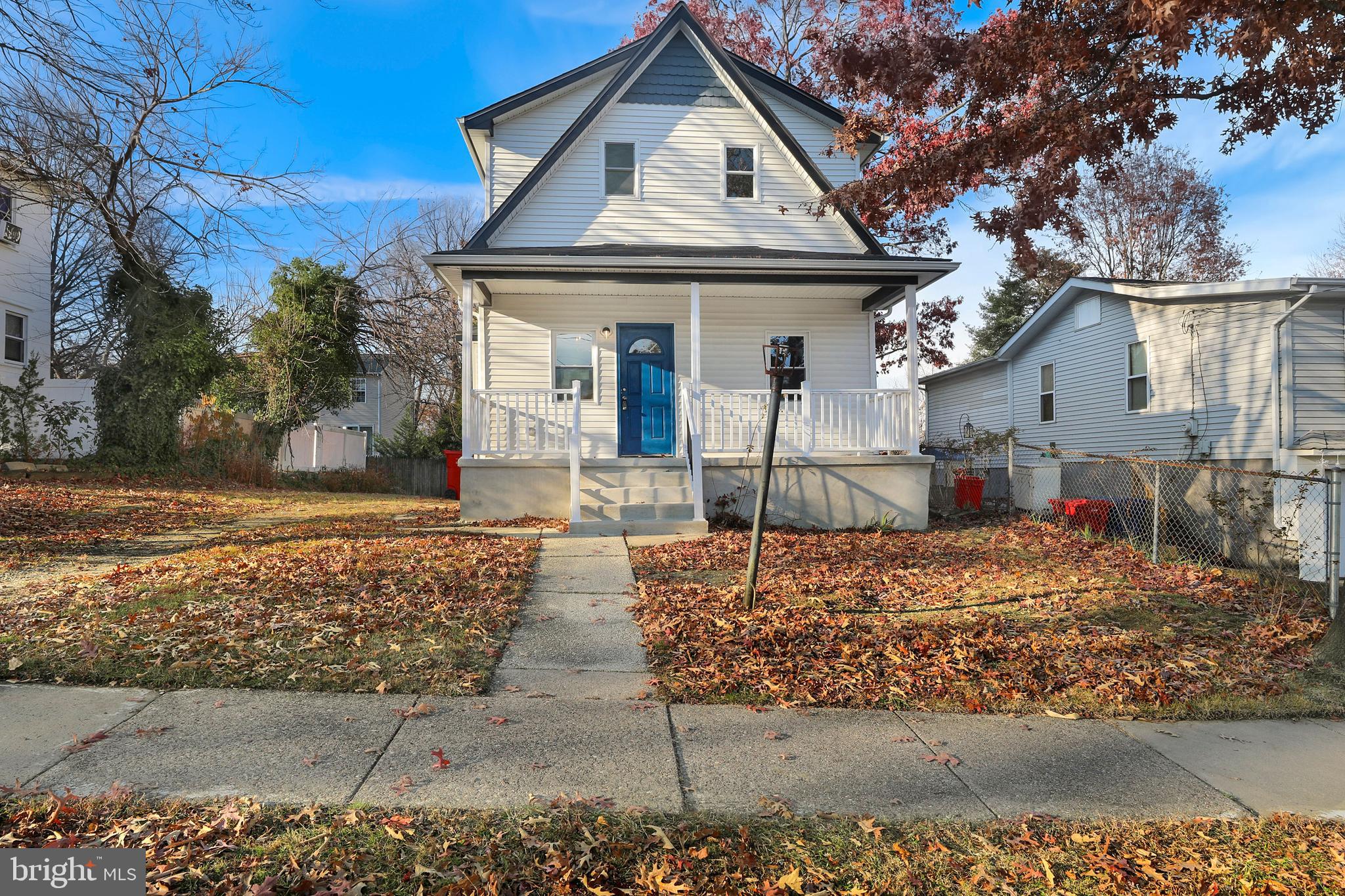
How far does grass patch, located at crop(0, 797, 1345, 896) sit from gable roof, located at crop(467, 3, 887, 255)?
1060 centimetres

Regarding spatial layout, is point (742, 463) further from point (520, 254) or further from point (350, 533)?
point (350, 533)

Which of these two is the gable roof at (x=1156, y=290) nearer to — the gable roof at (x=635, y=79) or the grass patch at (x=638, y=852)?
the gable roof at (x=635, y=79)

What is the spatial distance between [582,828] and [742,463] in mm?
7993

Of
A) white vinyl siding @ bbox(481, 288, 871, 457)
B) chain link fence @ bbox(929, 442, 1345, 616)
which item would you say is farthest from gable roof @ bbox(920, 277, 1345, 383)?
white vinyl siding @ bbox(481, 288, 871, 457)

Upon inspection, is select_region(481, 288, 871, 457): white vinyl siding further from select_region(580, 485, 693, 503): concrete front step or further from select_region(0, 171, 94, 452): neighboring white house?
select_region(0, 171, 94, 452): neighboring white house

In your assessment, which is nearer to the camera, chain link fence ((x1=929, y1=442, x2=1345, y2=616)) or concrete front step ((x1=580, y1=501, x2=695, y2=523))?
chain link fence ((x1=929, y1=442, x2=1345, y2=616))

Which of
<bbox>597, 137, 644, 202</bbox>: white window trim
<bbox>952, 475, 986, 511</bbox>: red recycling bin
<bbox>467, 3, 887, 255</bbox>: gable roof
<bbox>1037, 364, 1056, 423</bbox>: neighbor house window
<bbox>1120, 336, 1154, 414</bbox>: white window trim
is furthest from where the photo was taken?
<bbox>1037, 364, 1056, 423</bbox>: neighbor house window

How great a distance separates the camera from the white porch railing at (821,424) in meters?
10.7

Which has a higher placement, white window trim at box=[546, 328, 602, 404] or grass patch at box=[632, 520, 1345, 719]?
white window trim at box=[546, 328, 602, 404]

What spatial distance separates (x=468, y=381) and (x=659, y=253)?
3.34 meters

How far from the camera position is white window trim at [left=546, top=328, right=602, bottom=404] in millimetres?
12664

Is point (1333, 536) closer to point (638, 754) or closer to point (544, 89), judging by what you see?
point (638, 754)

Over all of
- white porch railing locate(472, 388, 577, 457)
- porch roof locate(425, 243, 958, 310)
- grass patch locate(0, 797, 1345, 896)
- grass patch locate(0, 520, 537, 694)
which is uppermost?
porch roof locate(425, 243, 958, 310)

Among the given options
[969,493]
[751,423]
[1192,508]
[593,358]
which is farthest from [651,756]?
[1192,508]
